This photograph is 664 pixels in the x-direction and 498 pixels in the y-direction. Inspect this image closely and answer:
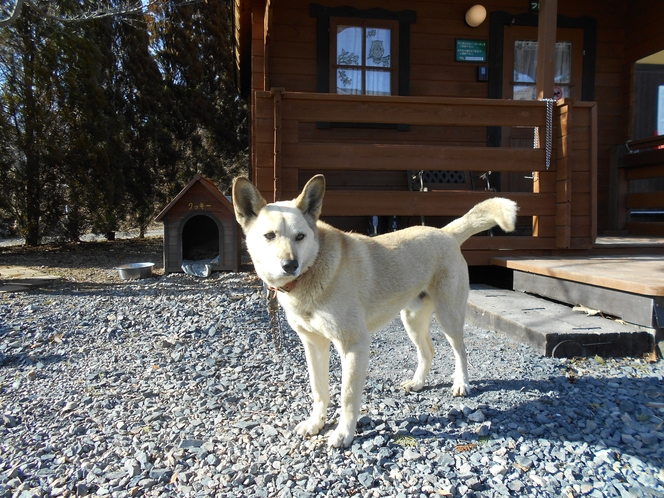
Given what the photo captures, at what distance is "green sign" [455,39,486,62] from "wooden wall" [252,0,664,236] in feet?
0.30

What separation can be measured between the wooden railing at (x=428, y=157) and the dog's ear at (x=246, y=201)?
2.21m

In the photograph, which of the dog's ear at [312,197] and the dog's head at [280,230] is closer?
the dog's head at [280,230]

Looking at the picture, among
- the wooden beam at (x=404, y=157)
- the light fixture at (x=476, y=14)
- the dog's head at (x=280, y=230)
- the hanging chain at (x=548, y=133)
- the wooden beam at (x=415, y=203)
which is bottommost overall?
the dog's head at (x=280, y=230)

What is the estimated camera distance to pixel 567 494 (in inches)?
69.9

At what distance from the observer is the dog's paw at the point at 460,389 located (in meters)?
2.68

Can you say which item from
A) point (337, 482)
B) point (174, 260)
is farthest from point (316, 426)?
point (174, 260)

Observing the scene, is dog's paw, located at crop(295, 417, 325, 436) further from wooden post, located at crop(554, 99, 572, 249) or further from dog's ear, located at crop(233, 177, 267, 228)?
wooden post, located at crop(554, 99, 572, 249)

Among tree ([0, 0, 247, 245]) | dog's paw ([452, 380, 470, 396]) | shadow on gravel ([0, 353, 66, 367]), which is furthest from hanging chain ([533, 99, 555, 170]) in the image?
tree ([0, 0, 247, 245])

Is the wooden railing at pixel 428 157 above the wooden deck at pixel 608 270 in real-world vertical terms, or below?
above

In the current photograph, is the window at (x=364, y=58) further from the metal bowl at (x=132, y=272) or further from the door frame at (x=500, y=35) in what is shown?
the metal bowl at (x=132, y=272)

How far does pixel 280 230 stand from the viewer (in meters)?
2.29

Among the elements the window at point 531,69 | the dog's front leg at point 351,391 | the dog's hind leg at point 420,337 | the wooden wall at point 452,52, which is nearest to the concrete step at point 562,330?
the dog's hind leg at point 420,337

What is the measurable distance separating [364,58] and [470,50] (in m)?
1.68

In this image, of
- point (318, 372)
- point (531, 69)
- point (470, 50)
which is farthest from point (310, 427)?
point (531, 69)
